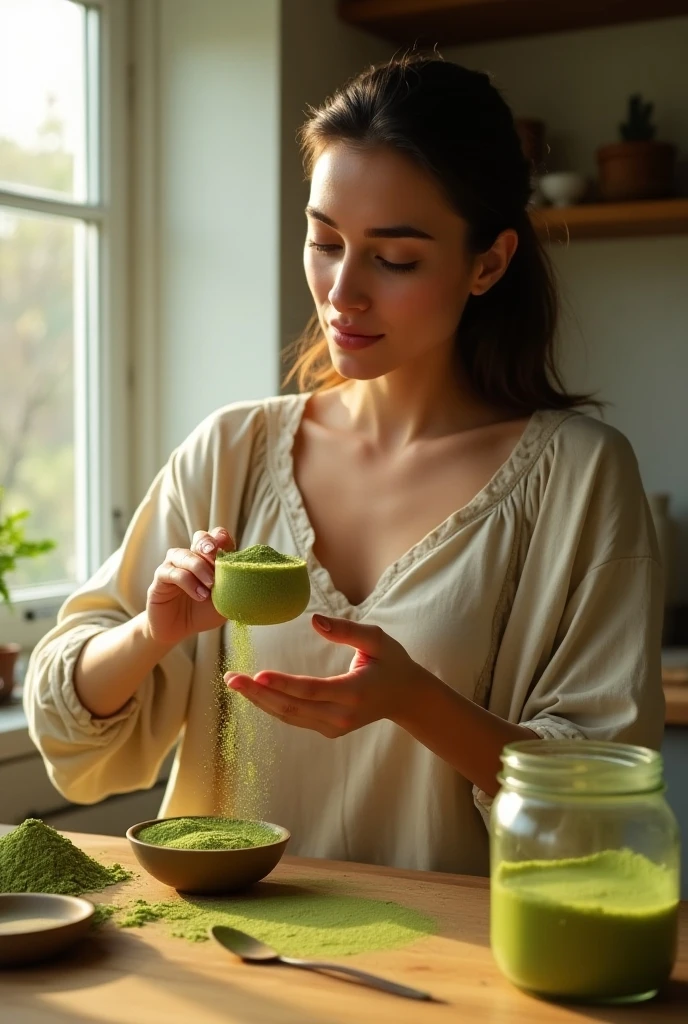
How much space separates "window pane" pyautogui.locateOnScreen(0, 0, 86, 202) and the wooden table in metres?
2.17

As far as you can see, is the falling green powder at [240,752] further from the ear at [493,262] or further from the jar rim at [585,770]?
the jar rim at [585,770]

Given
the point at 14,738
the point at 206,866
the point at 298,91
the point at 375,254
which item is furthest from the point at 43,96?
the point at 206,866

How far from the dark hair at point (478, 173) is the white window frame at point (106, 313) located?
4.04 feet

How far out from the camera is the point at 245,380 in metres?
3.20

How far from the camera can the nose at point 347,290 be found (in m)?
1.72

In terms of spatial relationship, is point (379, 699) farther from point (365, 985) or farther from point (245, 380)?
point (245, 380)

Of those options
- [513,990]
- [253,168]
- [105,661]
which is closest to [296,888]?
[513,990]

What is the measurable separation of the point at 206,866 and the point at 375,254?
2.76ft

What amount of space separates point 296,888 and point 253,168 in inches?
83.9

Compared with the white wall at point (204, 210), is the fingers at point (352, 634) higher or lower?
lower

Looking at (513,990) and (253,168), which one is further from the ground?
(253,168)

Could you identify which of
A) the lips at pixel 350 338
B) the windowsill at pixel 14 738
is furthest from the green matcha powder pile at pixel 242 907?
the windowsill at pixel 14 738

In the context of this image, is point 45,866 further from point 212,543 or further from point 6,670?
point 6,670

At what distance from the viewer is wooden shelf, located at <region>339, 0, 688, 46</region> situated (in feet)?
10.6
